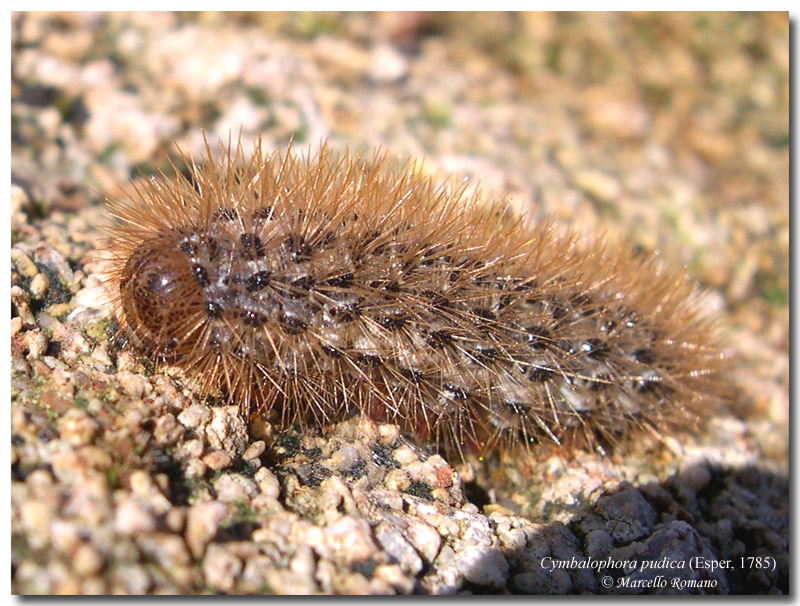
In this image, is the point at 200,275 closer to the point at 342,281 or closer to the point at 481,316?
the point at 342,281

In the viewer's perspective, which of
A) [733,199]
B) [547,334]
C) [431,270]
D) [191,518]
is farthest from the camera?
[733,199]

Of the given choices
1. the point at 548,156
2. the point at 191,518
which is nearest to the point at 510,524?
the point at 191,518

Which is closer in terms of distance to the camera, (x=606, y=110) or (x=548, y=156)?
(x=548, y=156)


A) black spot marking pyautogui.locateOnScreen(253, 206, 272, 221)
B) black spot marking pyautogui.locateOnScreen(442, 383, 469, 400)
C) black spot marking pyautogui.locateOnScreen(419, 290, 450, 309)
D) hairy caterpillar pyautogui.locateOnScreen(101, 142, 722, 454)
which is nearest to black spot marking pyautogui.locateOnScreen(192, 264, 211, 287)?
hairy caterpillar pyautogui.locateOnScreen(101, 142, 722, 454)

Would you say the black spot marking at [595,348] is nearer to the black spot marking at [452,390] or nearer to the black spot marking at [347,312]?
the black spot marking at [452,390]

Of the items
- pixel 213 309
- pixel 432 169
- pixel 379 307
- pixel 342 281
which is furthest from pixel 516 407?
pixel 432 169

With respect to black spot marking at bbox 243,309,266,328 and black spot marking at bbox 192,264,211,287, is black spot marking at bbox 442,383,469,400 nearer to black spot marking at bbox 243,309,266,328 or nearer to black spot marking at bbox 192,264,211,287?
black spot marking at bbox 243,309,266,328
